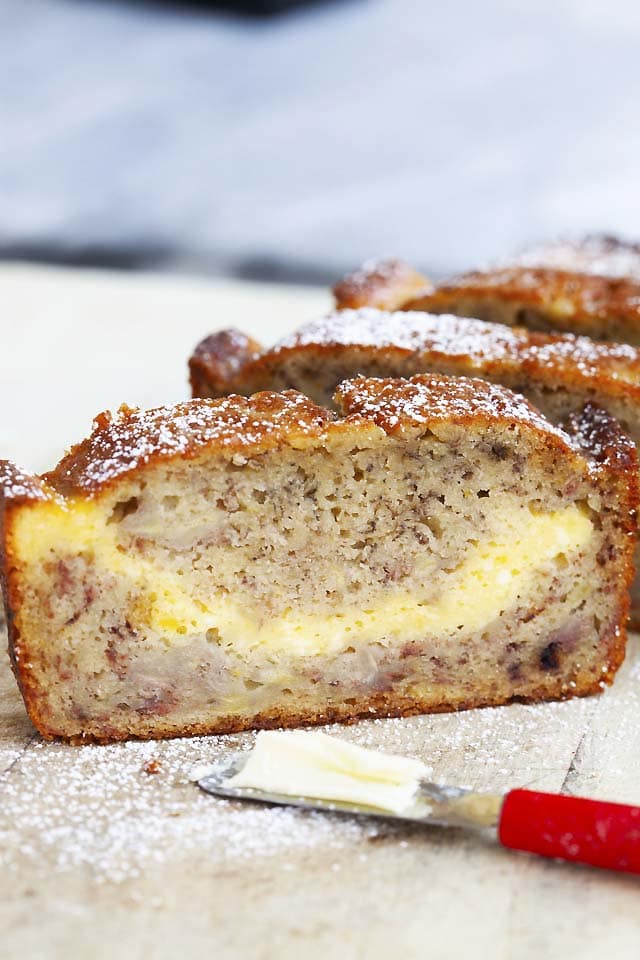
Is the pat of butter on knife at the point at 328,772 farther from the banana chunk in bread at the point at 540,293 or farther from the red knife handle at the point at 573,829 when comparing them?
the banana chunk in bread at the point at 540,293

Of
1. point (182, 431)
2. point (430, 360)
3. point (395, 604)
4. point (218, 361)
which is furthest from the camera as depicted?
point (218, 361)

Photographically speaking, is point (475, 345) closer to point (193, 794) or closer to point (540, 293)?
point (540, 293)

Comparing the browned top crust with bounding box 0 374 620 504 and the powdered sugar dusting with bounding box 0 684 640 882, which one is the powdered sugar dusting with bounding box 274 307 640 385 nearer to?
the browned top crust with bounding box 0 374 620 504

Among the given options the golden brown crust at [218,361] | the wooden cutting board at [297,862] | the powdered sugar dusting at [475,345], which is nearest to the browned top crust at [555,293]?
the powdered sugar dusting at [475,345]

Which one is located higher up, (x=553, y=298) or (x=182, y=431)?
(x=553, y=298)

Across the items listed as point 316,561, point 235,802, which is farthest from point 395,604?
point 235,802

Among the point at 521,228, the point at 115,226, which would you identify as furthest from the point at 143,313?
the point at 521,228

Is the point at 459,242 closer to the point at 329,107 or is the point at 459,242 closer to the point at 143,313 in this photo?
the point at 329,107
